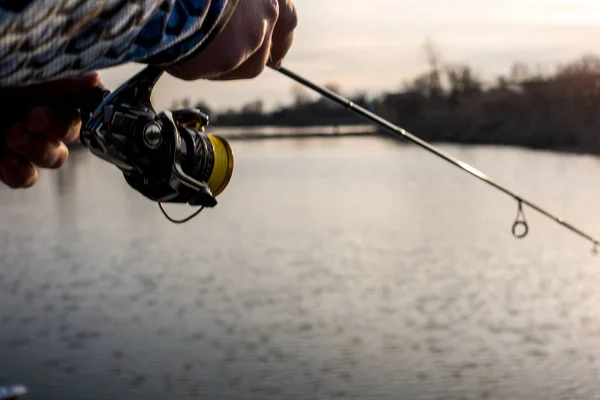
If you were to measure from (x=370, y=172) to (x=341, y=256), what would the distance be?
990 centimetres

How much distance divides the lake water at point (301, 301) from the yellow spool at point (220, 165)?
4.25 meters

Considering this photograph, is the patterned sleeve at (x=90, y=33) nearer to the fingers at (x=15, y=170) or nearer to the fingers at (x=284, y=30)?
the fingers at (x=284, y=30)

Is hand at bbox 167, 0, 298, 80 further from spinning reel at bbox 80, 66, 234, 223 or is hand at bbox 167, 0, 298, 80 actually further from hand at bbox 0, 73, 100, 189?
hand at bbox 0, 73, 100, 189

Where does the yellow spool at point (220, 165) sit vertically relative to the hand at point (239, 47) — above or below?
above

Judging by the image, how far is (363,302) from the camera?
24.3ft

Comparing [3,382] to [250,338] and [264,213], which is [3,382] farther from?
[264,213]

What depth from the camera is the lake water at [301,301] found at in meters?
5.79

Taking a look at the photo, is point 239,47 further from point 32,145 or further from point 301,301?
point 301,301

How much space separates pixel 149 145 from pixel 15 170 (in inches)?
8.7

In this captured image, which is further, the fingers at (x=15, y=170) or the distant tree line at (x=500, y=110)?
the distant tree line at (x=500, y=110)

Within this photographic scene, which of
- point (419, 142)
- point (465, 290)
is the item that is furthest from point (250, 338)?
point (419, 142)

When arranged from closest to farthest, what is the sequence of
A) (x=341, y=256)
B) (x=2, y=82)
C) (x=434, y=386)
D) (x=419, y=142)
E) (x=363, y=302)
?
(x=2, y=82) → (x=419, y=142) → (x=434, y=386) → (x=363, y=302) → (x=341, y=256)

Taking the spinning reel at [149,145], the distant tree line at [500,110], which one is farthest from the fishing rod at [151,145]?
the distant tree line at [500,110]

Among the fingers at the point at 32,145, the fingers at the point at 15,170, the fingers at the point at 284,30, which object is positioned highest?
the fingers at the point at 284,30
